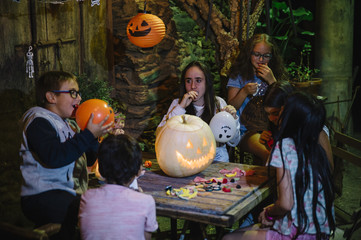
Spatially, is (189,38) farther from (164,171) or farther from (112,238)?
(112,238)

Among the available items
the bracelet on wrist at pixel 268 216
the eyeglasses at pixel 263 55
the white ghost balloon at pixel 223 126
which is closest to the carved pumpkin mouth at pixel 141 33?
the eyeglasses at pixel 263 55

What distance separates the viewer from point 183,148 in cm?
327

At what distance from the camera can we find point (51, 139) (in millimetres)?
3000

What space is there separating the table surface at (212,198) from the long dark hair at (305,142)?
0.38 m

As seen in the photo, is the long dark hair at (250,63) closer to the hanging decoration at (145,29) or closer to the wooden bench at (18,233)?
the hanging decoration at (145,29)

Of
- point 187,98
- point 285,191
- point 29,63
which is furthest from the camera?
point 29,63

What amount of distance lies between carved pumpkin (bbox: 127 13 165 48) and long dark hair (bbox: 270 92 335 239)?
283 centimetres

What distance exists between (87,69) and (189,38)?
1.93m

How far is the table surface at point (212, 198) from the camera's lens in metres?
2.69

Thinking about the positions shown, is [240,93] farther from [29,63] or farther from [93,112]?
[29,63]

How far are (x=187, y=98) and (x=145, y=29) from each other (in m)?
1.44

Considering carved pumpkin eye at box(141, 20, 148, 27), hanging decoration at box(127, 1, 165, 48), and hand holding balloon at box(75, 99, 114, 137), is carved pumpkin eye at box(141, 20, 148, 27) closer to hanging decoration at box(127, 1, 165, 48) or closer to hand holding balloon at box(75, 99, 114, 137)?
hanging decoration at box(127, 1, 165, 48)

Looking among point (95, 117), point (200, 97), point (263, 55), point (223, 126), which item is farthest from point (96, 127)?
point (263, 55)

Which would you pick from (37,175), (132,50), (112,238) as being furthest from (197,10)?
(112,238)
